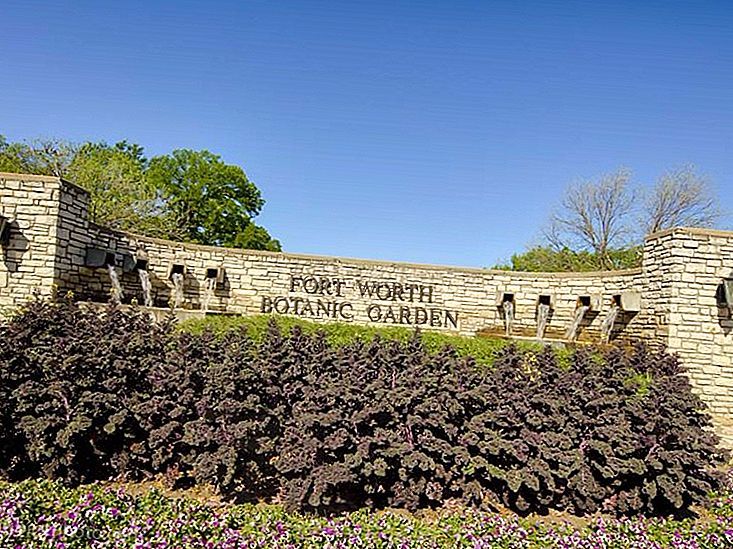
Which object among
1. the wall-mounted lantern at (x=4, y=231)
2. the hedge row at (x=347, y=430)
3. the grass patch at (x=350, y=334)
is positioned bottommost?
the hedge row at (x=347, y=430)

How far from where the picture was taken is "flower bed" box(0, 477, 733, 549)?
2.85 meters

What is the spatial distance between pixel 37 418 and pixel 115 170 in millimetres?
17303

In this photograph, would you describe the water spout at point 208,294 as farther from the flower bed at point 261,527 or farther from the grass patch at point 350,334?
the flower bed at point 261,527

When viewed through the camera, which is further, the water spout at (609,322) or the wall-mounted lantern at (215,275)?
the wall-mounted lantern at (215,275)

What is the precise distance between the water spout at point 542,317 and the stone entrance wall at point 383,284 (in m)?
0.20

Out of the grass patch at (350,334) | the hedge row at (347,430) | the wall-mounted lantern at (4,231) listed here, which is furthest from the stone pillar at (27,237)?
the hedge row at (347,430)

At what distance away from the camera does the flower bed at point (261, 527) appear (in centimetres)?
285

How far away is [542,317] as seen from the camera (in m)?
10.2

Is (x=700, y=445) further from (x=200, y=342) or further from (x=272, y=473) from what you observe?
(x=200, y=342)

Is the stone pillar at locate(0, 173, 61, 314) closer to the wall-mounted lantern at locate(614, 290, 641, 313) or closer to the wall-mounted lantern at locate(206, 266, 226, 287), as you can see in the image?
the wall-mounted lantern at locate(206, 266, 226, 287)

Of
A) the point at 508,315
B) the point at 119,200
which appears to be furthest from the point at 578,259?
the point at 119,200

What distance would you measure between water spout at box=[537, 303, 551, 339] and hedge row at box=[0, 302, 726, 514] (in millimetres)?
6082

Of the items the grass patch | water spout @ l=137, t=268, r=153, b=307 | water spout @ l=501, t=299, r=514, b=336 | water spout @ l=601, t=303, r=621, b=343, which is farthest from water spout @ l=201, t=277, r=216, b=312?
water spout @ l=601, t=303, r=621, b=343

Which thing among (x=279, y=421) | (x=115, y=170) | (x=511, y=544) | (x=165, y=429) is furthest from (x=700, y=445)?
(x=115, y=170)
